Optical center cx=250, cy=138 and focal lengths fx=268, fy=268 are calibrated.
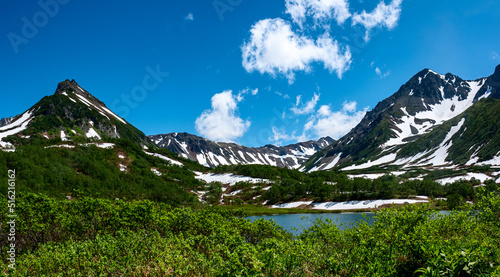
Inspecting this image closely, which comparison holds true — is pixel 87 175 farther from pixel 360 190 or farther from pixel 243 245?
pixel 243 245

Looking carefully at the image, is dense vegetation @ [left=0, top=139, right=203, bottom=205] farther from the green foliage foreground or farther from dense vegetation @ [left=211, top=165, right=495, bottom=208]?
the green foliage foreground

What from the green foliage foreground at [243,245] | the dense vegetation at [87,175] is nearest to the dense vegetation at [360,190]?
the dense vegetation at [87,175]

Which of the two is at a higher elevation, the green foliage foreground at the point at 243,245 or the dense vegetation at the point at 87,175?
the dense vegetation at the point at 87,175

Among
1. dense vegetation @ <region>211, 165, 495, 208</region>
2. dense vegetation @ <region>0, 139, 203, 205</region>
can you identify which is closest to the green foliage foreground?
dense vegetation @ <region>0, 139, 203, 205</region>

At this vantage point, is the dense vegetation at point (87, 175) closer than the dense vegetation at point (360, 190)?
Yes

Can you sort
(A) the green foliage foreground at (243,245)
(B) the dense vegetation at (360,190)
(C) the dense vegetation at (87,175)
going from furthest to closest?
(B) the dense vegetation at (360,190) < (C) the dense vegetation at (87,175) < (A) the green foliage foreground at (243,245)

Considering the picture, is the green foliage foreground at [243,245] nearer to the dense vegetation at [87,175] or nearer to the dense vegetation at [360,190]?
the dense vegetation at [87,175]

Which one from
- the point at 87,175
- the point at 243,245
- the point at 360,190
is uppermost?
the point at 87,175

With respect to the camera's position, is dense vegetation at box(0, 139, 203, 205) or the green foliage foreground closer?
the green foliage foreground

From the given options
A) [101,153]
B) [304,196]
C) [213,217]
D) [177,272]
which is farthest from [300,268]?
[101,153]

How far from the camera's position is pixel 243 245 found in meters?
11.3

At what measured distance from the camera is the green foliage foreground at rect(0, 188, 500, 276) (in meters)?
8.55

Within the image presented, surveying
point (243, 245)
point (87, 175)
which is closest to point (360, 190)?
point (87, 175)

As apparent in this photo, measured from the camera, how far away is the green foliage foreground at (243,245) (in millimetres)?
8555
